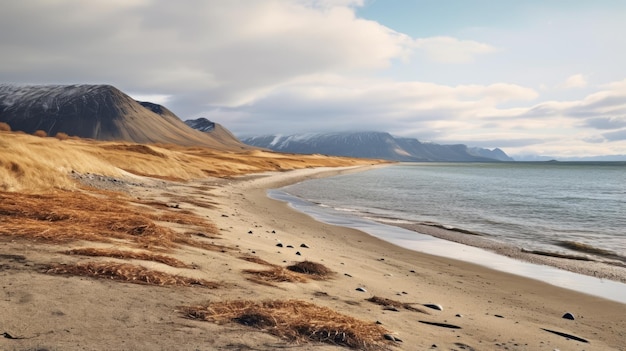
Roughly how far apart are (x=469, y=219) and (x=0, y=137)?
32413mm

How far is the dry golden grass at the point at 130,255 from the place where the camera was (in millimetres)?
8977

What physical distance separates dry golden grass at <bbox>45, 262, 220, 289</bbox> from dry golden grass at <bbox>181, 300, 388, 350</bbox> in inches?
52.8

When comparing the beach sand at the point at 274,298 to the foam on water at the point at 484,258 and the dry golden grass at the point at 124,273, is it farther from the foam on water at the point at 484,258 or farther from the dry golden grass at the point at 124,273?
the foam on water at the point at 484,258

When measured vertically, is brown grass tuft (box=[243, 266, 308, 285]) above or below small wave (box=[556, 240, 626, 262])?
above

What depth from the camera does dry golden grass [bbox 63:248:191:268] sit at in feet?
29.5

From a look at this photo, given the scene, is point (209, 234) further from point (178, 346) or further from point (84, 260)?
point (178, 346)

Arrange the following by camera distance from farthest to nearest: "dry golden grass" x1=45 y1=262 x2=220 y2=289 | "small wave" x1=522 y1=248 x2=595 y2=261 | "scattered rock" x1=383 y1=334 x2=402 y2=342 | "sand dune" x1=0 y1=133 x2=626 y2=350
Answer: "small wave" x1=522 y1=248 x2=595 y2=261
"dry golden grass" x1=45 y1=262 x2=220 y2=289
"scattered rock" x1=383 y1=334 x2=402 y2=342
"sand dune" x1=0 y1=133 x2=626 y2=350

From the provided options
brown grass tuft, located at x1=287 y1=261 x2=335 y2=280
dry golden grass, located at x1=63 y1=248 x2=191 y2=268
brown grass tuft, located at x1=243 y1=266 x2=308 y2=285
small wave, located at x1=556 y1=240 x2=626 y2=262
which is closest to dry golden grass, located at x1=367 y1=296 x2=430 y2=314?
brown grass tuft, located at x1=243 y1=266 x2=308 y2=285

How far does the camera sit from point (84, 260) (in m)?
8.45

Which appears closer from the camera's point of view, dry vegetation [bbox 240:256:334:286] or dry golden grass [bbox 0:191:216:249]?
dry vegetation [bbox 240:256:334:286]

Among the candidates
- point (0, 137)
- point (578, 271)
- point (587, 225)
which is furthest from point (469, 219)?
point (0, 137)

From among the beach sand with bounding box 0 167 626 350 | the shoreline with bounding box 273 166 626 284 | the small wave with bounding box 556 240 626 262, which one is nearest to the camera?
the beach sand with bounding box 0 167 626 350

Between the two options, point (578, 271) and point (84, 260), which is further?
point (578, 271)

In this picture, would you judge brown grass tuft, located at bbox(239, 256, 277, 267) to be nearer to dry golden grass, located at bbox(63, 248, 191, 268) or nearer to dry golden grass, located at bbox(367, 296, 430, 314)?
dry golden grass, located at bbox(63, 248, 191, 268)
